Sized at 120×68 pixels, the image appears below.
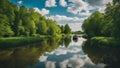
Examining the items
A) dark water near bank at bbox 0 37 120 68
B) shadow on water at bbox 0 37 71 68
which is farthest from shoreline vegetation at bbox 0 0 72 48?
dark water near bank at bbox 0 37 120 68

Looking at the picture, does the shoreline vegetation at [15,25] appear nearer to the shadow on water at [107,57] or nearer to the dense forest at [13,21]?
the dense forest at [13,21]

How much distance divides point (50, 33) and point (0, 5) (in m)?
65.1

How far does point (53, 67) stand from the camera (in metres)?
21.5

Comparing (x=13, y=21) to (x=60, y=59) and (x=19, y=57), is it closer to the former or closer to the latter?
(x=19, y=57)

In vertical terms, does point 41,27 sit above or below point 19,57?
above

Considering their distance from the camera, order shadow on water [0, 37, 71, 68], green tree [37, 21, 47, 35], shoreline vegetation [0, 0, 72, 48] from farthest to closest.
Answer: green tree [37, 21, 47, 35] < shoreline vegetation [0, 0, 72, 48] < shadow on water [0, 37, 71, 68]

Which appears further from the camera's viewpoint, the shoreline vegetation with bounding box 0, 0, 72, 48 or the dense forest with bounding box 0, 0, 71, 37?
the dense forest with bounding box 0, 0, 71, 37


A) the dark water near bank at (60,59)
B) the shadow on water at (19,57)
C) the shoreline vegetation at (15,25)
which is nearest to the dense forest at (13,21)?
the shoreline vegetation at (15,25)

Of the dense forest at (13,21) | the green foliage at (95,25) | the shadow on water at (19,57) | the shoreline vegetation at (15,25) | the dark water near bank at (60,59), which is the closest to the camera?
the dark water near bank at (60,59)

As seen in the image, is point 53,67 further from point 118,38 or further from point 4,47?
point 118,38

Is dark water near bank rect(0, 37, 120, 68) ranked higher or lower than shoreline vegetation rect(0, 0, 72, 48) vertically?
lower

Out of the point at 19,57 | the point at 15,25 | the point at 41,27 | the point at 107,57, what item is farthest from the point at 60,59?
the point at 41,27

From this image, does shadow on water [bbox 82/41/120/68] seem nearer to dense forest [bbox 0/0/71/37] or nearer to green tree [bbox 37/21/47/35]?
dense forest [bbox 0/0/71/37]

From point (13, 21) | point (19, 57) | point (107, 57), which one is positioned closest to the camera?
point (107, 57)
